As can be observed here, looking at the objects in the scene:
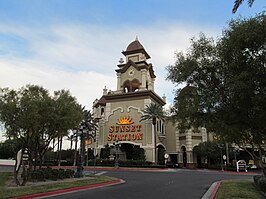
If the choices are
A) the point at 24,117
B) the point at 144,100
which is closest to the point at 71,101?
the point at 24,117

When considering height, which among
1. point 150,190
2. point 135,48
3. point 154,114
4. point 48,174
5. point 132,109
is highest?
point 135,48

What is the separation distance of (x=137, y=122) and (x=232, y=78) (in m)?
43.5

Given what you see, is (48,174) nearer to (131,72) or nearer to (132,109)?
(132,109)

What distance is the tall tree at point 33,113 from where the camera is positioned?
17.5 m

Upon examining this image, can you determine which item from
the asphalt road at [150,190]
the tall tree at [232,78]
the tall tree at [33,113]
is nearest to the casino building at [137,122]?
the asphalt road at [150,190]

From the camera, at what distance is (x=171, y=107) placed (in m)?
12.9

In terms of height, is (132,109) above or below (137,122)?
above

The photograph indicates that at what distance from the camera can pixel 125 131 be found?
5247 centimetres

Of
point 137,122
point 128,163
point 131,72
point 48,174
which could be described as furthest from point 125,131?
point 48,174

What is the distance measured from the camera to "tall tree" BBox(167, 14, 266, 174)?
877cm

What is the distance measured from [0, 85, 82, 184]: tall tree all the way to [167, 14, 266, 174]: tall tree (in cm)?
1002

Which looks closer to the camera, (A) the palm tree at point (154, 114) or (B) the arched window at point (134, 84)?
(A) the palm tree at point (154, 114)

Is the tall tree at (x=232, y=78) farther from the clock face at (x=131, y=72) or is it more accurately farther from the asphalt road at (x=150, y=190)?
the clock face at (x=131, y=72)

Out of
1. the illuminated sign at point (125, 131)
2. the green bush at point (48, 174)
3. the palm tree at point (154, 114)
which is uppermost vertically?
the palm tree at point (154, 114)
